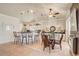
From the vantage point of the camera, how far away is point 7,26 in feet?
8.46

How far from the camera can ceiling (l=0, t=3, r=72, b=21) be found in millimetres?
2585

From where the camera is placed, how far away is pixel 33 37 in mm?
2609

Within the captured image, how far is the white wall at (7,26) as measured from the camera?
256cm

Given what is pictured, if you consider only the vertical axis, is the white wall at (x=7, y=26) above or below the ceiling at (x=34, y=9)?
below

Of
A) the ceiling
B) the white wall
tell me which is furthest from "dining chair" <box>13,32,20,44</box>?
the ceiling

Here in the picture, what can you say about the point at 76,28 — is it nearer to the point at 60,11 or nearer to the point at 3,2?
the point at 60,11

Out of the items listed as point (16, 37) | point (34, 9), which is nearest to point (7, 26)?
point (16, 37)

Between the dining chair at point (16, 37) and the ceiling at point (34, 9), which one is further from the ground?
the ceiling at point (34, 9)

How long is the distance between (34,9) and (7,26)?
21.5 inches

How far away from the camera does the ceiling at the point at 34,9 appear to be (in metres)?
2.58

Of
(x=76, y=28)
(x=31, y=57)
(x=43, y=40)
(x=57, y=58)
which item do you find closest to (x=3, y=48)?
(x=31, y=57)

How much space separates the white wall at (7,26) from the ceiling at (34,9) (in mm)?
85

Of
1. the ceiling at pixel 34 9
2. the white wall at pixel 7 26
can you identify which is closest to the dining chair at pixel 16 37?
the white wall at pixel 7 26

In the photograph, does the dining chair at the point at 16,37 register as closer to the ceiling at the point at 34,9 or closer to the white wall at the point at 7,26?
the white wall at the point at 7,26
